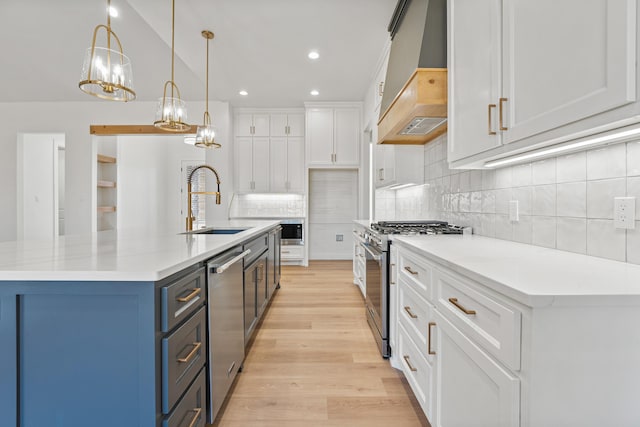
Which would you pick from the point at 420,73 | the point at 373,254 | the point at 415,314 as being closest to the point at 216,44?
the point at 420,73

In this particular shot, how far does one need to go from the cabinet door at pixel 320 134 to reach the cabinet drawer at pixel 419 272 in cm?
395

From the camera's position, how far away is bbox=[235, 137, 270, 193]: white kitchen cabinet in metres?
5.75

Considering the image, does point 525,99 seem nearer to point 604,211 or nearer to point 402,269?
point 604,211

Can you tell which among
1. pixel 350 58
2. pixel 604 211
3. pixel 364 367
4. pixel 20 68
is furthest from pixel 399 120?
pixel 20 68

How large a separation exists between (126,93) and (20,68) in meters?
3.95

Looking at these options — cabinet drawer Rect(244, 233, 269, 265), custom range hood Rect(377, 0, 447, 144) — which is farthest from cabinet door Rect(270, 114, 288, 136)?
custom range hood Rect(377, 0, 447, 144)

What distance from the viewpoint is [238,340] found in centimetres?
189

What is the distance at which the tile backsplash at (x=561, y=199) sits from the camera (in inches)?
43.6

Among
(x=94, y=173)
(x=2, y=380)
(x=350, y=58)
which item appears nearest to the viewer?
(x=2, y=380)

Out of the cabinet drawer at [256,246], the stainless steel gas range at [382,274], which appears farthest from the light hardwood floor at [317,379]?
the cabinet drawer at [256,246]

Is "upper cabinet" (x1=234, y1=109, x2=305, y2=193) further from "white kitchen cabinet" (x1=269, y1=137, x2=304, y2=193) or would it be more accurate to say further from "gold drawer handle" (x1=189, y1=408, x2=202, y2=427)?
"gold drawer handle" (x1=189, y1=408, x2=202, y2=427)

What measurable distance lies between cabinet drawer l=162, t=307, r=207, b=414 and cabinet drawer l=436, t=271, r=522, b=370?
3.22 feet

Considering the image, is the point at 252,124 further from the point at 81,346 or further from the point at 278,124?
the point at 81,346

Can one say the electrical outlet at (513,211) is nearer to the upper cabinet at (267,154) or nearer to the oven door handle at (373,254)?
the oven door handle at (373,254)
